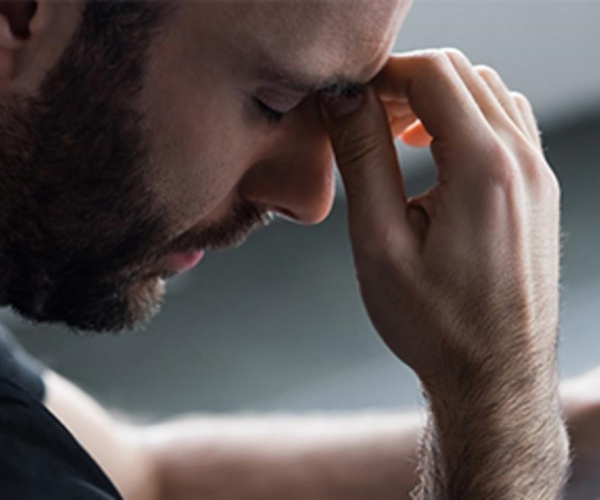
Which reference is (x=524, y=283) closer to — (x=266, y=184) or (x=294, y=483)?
(x=266, y=184)

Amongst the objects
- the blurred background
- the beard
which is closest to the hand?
the beard

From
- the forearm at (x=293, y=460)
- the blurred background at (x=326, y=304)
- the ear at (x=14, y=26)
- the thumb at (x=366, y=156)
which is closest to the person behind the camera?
the ear at (x=14, y=26)

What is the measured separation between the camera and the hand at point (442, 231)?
3.10ft

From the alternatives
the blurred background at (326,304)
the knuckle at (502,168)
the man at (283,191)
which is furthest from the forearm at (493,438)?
the blurred background at (326,304)

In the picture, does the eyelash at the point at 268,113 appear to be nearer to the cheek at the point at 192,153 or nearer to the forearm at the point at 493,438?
the cheek at the point at 192,153

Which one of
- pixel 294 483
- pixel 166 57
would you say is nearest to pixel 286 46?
pixel 166 57

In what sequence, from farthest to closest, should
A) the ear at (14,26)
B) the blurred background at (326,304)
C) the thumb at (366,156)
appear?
the blurred background at (326,304)
the thumb at (366,156)
the ear at (14,26)

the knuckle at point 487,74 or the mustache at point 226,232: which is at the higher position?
the knuckle at point 487,74

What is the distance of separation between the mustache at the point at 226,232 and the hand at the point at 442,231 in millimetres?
96

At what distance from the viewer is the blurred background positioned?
2.15 meters

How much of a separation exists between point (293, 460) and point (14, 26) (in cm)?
53

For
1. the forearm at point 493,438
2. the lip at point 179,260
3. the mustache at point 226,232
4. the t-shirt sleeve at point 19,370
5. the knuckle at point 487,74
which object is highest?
the knuckle at point 487,74

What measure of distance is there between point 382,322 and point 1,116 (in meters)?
0.34

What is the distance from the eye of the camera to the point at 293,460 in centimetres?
118
